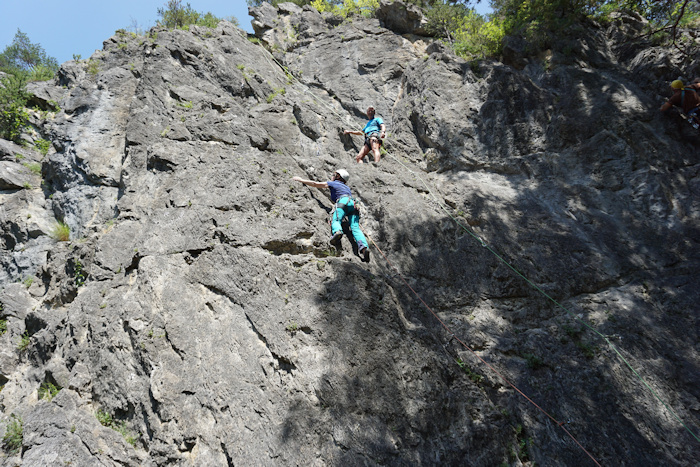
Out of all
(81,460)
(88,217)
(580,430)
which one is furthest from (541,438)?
(88,217)

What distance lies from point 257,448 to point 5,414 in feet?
11.3

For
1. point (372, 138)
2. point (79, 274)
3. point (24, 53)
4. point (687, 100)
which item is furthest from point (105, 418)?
point (24, 53)

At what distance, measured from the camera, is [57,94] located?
31.8 feet

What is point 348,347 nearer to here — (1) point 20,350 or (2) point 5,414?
(2) point 5,414

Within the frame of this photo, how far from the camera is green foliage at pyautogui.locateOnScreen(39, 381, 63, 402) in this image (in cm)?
461

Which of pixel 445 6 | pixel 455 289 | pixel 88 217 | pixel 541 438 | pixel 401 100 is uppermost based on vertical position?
pixel 445 6

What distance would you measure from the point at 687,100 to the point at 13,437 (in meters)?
12.6

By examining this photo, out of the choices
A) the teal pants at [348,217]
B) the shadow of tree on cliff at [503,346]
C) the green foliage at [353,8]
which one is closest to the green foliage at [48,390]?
the shadow of tree on cliff at [503,346]

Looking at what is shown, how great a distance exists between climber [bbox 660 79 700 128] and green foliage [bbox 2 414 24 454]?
1227cm

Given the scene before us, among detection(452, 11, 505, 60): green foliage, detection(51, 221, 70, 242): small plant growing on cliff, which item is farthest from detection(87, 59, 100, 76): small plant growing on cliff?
detection(452, 11, 505, 60): green foliage

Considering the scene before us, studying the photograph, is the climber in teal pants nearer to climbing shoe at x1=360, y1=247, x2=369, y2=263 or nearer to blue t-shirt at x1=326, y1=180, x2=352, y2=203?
climbing shoe at x1=360, y1=247, x2=369, y2=263

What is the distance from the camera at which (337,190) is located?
690cm

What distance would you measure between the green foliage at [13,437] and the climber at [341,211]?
4351 mm

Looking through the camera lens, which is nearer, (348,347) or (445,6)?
(348,347)
